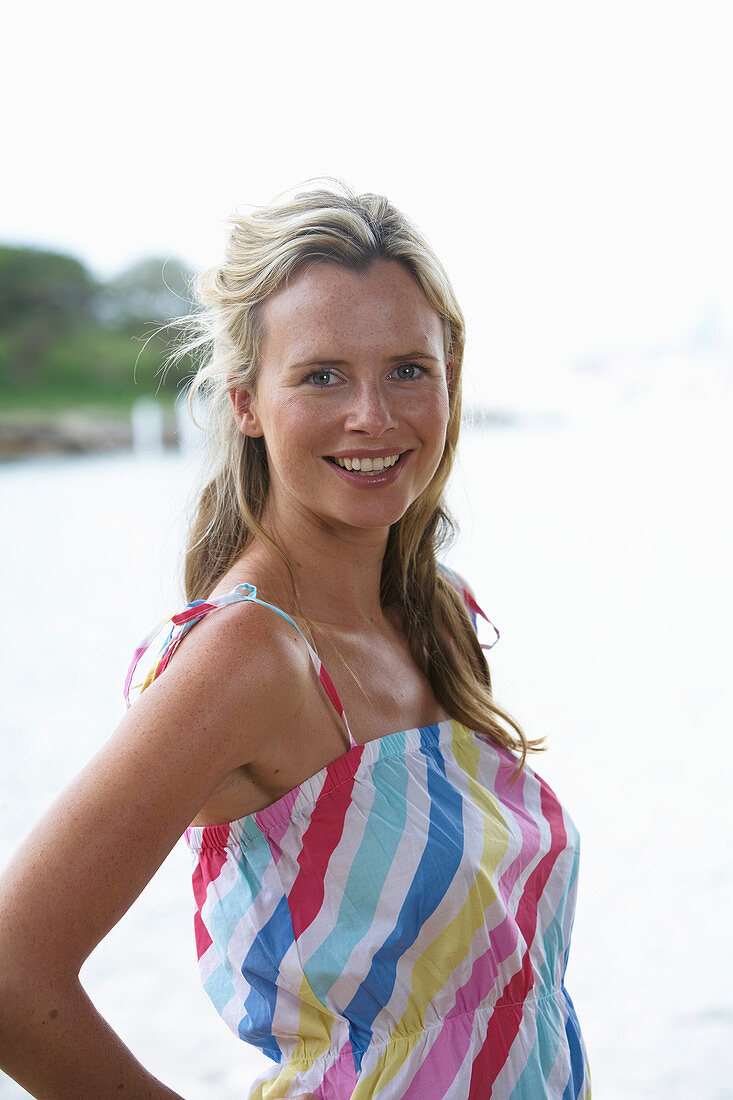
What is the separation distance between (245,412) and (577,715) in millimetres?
3238

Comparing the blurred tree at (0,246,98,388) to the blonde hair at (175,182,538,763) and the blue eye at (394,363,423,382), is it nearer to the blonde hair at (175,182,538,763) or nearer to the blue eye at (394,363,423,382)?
the blonde hair at (175,182,538,763)

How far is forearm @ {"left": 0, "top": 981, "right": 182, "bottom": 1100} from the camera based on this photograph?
0.74 meters

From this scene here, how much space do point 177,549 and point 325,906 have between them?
0.57 meters

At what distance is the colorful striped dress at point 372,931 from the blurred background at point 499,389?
49 centimetres

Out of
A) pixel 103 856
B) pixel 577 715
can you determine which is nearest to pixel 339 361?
pixel 103 856

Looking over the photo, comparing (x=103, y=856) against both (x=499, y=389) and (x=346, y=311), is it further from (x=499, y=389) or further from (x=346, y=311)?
(x=499, y=389)

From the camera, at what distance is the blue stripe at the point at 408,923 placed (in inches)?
36.3

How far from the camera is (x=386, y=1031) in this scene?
3.12ft

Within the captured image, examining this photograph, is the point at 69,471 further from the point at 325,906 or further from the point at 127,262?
the point at 325,906

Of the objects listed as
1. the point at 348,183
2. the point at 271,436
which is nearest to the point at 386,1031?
the point at 271,436

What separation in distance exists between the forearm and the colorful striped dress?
18 cm

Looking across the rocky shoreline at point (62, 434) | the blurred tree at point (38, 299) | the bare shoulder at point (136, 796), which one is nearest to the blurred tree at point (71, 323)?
the blurred tree at point (38, 299)

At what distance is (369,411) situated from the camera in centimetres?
101

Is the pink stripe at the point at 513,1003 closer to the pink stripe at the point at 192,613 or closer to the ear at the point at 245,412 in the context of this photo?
the pink stripe at the point at 192,613
